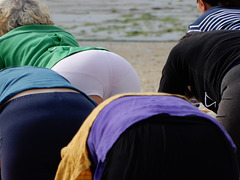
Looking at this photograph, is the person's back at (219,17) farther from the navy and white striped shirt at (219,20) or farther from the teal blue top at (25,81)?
the teal blue top at (25,81)

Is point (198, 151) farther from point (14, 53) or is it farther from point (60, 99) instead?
point (14, 53)

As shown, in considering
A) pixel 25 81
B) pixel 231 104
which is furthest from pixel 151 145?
pixel 231 104

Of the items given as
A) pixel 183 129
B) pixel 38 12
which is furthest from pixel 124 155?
pixel 38 12

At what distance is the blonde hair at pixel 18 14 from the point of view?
339cm

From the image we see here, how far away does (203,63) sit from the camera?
271cm

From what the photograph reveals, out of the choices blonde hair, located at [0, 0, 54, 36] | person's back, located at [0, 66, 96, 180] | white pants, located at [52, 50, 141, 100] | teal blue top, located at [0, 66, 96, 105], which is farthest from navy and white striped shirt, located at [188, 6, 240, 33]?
person's back, located at [0, 66, 96, 180]

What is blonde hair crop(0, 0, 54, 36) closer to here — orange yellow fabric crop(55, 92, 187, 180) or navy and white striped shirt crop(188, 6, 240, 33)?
navy and white striped shirt crop(188, 6, 240, 33)

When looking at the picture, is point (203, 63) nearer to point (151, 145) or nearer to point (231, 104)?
point (231, 104)

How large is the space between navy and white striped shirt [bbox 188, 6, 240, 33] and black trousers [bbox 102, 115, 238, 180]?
1.59 m

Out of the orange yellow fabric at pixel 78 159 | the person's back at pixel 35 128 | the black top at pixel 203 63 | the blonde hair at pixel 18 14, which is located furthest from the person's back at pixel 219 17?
the orange yellow fabric at pixel 78 159

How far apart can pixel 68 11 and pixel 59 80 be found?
12441 mm

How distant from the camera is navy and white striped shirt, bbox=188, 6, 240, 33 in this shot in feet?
9.79

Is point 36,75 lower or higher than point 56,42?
higher

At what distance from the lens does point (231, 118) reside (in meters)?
2.41
